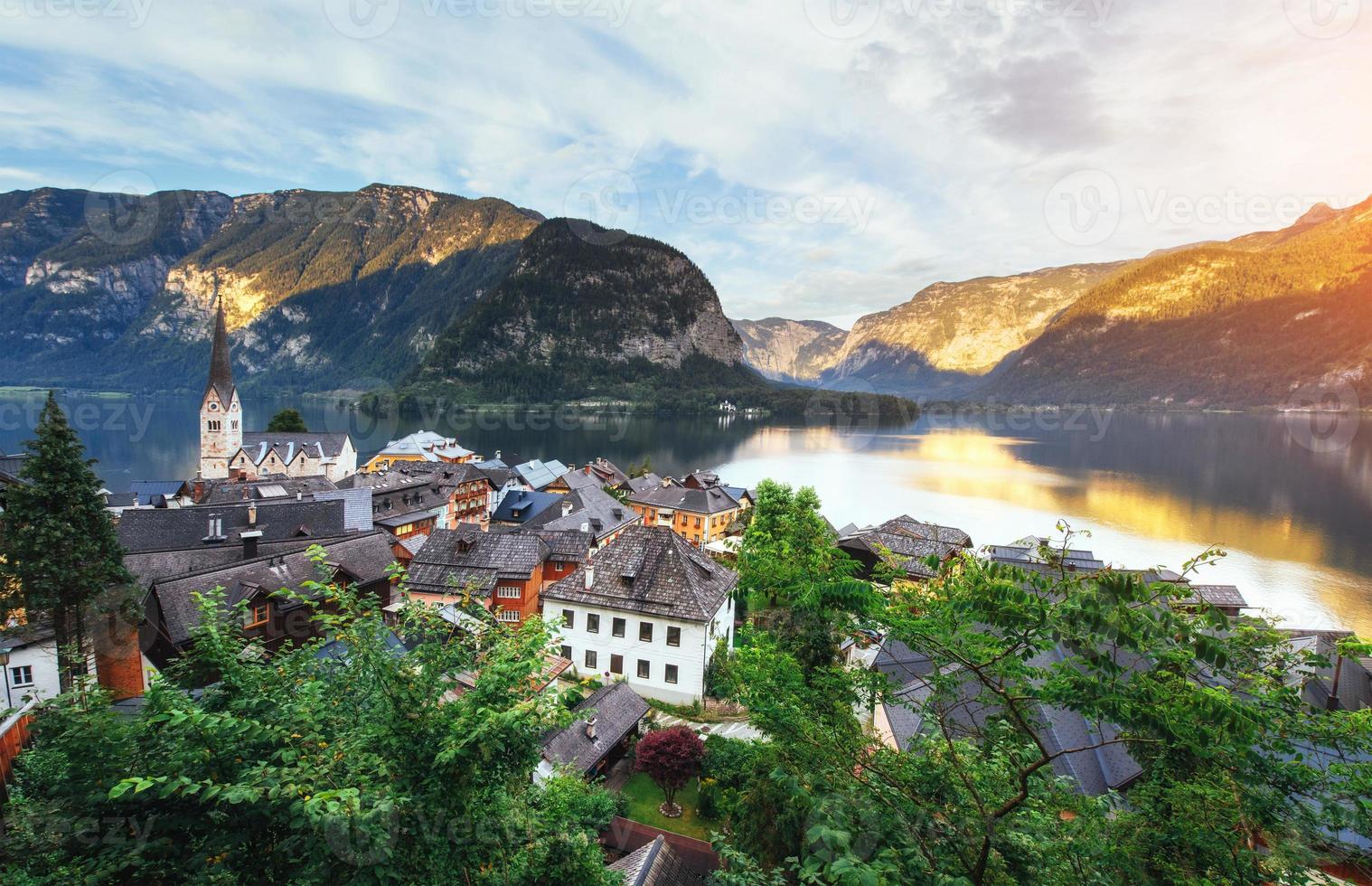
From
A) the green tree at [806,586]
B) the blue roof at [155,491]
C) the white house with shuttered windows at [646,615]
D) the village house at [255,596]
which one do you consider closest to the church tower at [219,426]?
the blue roof at [155,491]

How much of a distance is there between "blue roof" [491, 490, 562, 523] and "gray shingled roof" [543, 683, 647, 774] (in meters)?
30.5

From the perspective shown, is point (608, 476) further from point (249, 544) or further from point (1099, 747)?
point (1099, 747)

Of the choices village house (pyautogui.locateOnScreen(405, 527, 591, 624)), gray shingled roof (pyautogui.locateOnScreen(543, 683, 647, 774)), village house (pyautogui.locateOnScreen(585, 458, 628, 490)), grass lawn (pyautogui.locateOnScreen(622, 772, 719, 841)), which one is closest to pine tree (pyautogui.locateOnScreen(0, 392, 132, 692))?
village house (pyautogui.locateOnScreen(405, 527, 591, 624))

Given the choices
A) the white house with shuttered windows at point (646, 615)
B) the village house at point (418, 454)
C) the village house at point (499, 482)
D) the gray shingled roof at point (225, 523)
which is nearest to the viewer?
the white house with shuttered windows at point (646, 615)

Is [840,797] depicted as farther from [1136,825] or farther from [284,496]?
[284,496]

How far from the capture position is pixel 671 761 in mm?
17719

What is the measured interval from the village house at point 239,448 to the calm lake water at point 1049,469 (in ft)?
33.1

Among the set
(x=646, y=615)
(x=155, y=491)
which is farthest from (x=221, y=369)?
(x=646, y=615)

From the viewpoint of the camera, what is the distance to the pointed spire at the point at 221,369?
219ft

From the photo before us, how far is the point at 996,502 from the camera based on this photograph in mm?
77438

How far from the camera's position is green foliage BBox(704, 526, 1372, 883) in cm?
477

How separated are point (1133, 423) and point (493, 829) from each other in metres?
248

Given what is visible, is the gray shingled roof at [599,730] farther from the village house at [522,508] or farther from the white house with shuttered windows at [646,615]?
the village house at [522,508]

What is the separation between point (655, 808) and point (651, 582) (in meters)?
8.97
